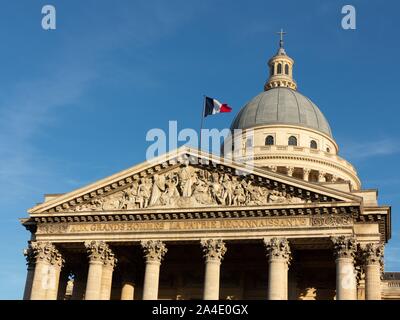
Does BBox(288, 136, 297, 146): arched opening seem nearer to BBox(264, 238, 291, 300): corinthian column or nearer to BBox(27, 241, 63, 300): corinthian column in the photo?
BBox(264, 238, 291, 300): corinthian column

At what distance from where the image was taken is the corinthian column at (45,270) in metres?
49.4

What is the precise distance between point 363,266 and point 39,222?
23.9 metres

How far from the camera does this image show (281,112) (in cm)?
8294

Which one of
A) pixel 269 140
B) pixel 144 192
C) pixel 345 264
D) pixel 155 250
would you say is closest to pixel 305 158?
pixel 269 140

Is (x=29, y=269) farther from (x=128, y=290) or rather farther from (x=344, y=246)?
(x=344, y=246)

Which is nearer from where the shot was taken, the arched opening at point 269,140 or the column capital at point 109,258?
the column capital at point 109,258

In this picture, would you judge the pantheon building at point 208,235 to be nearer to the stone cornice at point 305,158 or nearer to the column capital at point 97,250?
the column capital at point 97,250

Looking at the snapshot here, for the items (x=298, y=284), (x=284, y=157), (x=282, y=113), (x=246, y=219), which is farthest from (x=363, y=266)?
(x=282, y=113)

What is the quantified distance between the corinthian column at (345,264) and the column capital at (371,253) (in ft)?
5.53

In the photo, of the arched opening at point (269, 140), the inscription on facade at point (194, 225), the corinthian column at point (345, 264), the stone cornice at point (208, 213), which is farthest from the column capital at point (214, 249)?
the arched opening at point (269, 140)

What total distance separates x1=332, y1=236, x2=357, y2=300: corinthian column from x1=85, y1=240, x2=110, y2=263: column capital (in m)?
16.4

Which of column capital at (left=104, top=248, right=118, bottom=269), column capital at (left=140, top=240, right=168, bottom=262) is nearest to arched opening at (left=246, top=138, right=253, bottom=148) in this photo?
column capital at (left=104, top=248, right=118, bottom=269)

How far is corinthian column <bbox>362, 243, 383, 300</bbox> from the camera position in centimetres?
4441
